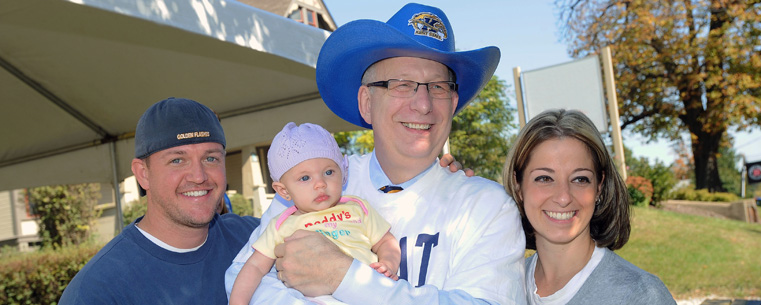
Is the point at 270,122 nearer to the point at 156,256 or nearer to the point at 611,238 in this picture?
the point at 156,256

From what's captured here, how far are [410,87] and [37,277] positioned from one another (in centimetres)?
815

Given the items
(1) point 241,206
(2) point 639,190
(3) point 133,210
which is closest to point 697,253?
(2) point 639,190

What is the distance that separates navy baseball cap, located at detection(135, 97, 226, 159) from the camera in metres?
2.93

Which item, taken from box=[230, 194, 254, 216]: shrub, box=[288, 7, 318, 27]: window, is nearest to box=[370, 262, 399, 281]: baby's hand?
box=[230, 194, 254, 216]: shrub

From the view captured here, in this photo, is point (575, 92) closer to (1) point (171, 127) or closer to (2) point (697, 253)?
(2) point (697, 253)

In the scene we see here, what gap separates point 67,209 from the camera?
19.0 meters

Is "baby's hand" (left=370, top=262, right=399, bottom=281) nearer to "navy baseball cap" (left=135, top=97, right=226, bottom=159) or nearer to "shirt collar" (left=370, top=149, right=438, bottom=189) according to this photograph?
"shirt collar" (left=370, top=149, right=438, bottom=189)

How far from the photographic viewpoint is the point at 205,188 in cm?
304

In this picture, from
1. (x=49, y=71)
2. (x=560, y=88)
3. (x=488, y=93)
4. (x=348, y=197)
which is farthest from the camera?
(x=488, y=93)

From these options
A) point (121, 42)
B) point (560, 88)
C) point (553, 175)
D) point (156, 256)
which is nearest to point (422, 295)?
point (553, 175)

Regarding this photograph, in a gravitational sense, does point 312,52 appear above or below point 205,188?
above

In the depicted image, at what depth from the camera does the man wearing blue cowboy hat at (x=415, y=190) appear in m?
2.07

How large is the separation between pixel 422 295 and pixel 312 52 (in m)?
2.17

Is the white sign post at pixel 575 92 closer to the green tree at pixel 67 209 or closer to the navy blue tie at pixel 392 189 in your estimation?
the navy blue tie at pixel 392 189
